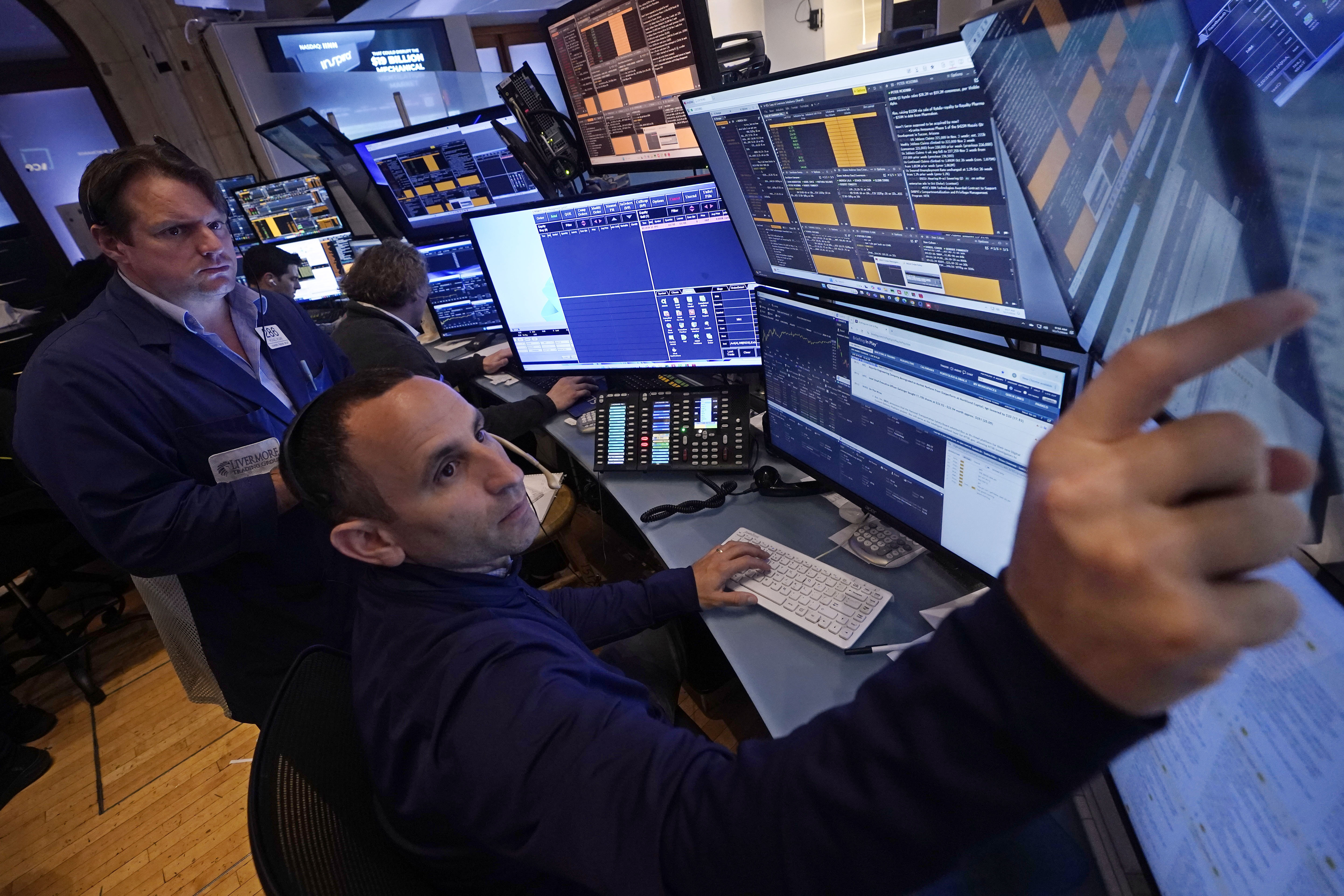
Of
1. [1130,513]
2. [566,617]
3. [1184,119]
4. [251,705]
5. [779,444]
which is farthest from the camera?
[251,705]

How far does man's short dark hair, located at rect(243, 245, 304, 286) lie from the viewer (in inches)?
124

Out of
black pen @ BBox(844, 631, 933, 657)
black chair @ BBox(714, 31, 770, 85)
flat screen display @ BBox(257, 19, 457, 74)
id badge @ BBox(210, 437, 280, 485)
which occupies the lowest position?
black pen @ BBox(844, 631, 933, 657)

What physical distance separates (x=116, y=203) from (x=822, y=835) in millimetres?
1783

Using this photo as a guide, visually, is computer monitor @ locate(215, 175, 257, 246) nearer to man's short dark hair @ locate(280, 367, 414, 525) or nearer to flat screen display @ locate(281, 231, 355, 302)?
flat screen display @ locate(281, 231, 355, 302)

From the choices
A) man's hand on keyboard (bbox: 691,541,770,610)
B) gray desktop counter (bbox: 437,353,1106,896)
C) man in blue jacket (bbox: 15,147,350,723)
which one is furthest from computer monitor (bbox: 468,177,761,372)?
man in blue jacket (bbox: 15,147,350,723)

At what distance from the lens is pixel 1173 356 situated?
0.83 ft

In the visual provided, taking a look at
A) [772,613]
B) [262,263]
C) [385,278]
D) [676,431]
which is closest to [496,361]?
[385,278]

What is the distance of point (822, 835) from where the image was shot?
42 centimetres

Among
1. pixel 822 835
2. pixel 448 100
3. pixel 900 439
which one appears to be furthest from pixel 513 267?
pixel 448 100

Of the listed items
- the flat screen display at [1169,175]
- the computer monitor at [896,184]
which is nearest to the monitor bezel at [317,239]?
the computer monitor at [896,184]

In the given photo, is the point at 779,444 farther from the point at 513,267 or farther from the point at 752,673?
the point at 513,267

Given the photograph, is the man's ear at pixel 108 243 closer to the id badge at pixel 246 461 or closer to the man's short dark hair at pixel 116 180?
the man's short dark hair at pixel 116 180

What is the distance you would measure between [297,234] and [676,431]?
3.05m

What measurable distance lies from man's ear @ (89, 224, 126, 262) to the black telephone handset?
3.45ft
